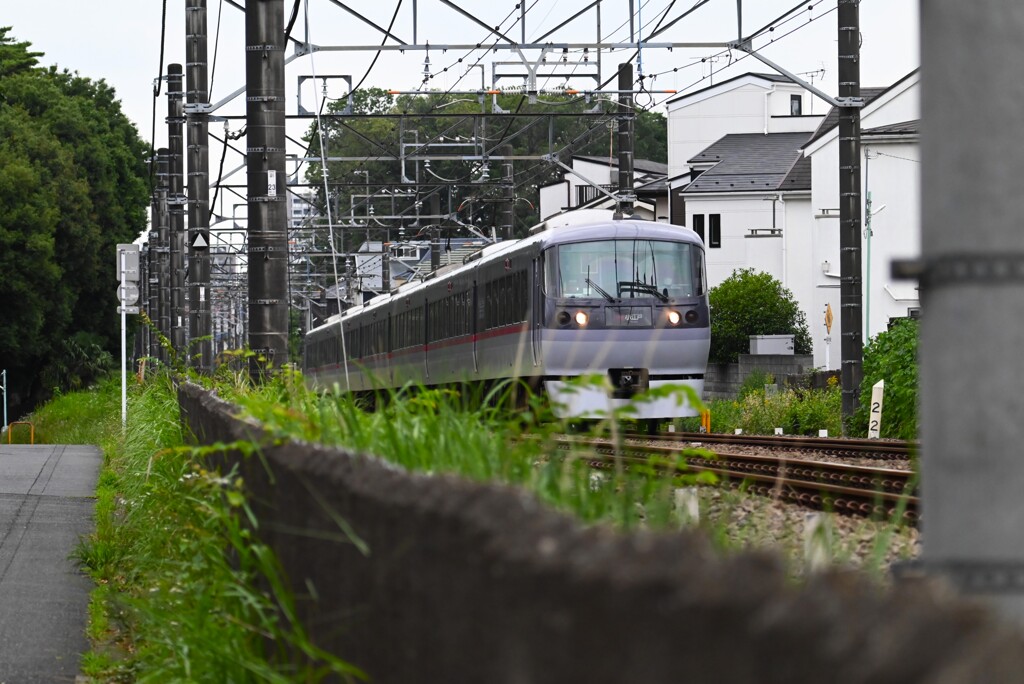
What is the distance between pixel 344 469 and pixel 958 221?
1.92 m

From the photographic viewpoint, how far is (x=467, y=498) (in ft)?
10.2

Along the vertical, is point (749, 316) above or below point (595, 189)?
below

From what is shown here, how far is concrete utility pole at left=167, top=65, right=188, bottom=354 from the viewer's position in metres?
29.5

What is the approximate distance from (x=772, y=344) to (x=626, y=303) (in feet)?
101

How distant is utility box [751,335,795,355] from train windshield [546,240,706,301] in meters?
29.6

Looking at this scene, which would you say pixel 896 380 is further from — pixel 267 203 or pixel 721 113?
pixel 721 113

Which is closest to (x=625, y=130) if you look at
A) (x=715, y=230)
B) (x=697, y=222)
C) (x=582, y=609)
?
(x=582, y=609)

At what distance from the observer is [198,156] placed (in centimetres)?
2494

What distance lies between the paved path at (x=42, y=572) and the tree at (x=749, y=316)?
36.8 m

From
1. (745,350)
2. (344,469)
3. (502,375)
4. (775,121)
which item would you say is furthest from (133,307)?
(775,121)

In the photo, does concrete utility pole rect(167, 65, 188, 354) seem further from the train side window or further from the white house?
the white house

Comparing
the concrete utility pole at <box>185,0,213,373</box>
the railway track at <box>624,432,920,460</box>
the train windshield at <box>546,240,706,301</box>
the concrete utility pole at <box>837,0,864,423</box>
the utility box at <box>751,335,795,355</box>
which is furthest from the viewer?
the utility box at <box>751,335,795,355</box>

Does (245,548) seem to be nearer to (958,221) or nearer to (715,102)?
(958,221)

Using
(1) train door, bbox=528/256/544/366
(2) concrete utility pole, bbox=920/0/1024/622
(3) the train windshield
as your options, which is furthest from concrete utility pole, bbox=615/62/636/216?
(2) concrete utility pole, bbox=920/0/1024/622
